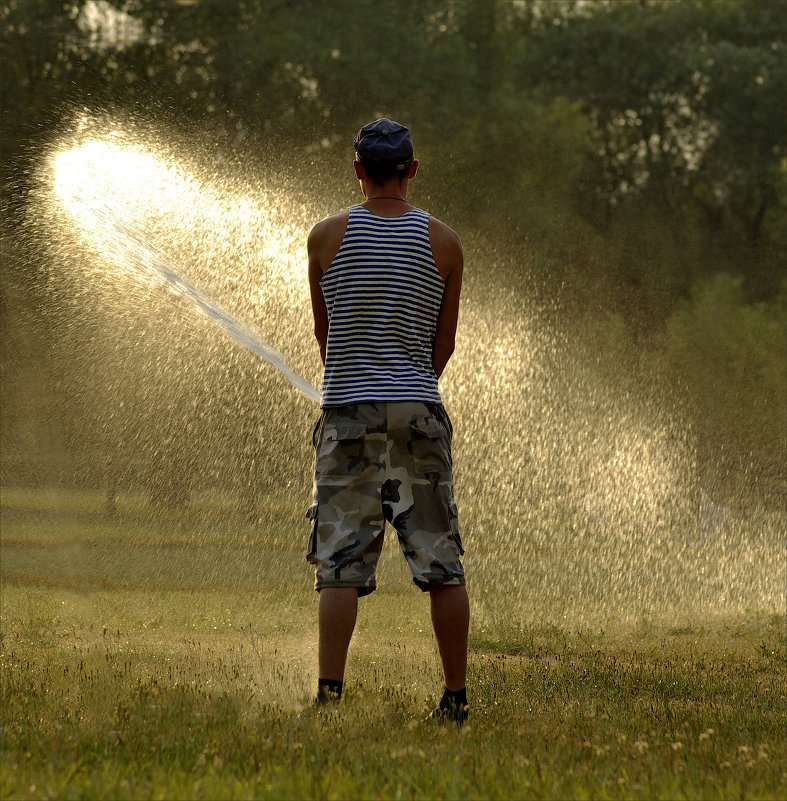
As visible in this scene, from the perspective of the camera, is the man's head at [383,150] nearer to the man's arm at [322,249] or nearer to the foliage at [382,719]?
the man's arm at [322,249]

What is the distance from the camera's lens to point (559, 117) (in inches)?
607

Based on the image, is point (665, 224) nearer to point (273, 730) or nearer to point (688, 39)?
point (688, 39)

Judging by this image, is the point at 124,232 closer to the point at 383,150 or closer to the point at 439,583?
the point at 383,150

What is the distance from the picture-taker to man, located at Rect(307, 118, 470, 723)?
382 cm

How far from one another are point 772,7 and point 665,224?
480 centimetres

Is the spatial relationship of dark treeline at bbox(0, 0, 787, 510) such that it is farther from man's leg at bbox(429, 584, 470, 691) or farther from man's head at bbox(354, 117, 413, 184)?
man's leg at bbox(429, 584, 470, 691)

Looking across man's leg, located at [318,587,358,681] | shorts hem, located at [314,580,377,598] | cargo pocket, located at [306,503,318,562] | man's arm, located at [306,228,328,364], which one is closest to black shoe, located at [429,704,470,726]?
man's leg, located at [318,587,358,681]

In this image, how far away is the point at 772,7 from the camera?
728 inches

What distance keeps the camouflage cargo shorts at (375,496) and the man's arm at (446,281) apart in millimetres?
288

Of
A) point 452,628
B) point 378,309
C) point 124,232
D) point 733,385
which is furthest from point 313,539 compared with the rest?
point 733,385

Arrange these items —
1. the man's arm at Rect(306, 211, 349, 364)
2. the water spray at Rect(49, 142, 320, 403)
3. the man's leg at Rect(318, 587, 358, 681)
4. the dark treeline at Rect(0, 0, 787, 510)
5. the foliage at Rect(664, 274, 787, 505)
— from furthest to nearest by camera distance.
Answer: the dark treeline at Rect(0, 0, 787, 510), the foliage at Rect(664, 274, 787, 505), the water spray at Rect(49, 142, 320, 403), the man's arm at Rect(306, 211, 349, 364), the man's leg at Rect(318, 587, 358, 681)

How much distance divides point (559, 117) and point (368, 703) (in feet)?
41.1

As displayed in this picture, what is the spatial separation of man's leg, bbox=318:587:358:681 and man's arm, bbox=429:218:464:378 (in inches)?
32.9

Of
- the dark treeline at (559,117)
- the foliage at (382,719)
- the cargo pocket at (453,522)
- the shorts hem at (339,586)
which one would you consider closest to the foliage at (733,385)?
the dark treeline at (559,117)
